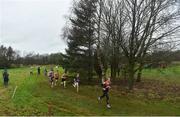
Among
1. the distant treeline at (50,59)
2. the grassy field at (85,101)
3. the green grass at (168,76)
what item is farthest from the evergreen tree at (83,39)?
the green grass at (168,76)

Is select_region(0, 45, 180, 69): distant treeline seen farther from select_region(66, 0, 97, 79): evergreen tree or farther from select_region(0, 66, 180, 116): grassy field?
select_region(0, 66, 180, 116): grassy field

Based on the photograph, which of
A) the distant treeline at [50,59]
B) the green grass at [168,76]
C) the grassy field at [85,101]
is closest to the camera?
the grassy field at [85,101]

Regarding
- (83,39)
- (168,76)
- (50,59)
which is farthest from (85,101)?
(50,59)

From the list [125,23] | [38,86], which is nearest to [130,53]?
[125,23]

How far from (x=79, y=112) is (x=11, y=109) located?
510cm

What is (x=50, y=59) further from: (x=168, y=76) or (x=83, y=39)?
(x=83, y=39)

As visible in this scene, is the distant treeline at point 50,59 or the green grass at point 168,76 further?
the green grass at point 168,76

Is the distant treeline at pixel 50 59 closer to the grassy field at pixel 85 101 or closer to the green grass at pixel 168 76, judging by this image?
the grassy field at pixel 85 101

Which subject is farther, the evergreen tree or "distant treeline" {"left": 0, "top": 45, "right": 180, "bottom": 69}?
the evergreen tree

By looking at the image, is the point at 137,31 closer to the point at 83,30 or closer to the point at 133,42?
the point at 133,42

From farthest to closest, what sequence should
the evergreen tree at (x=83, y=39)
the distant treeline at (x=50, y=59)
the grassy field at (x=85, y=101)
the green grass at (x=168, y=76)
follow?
the green grass at (x=168, y=76), the evergreen tree at (x=83, y=39), the distant treeline at (x=50, y=59), the grassy field at (x=85, y=101)

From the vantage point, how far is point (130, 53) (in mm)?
38812

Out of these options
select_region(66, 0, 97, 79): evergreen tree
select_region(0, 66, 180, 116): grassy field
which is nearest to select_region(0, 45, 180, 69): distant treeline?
select_region(66, 0, 97, 79): evergreen tree

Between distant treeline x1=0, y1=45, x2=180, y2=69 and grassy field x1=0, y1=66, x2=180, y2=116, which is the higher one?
distant treeline x1=0, y1=45, x2=180, y2=69
